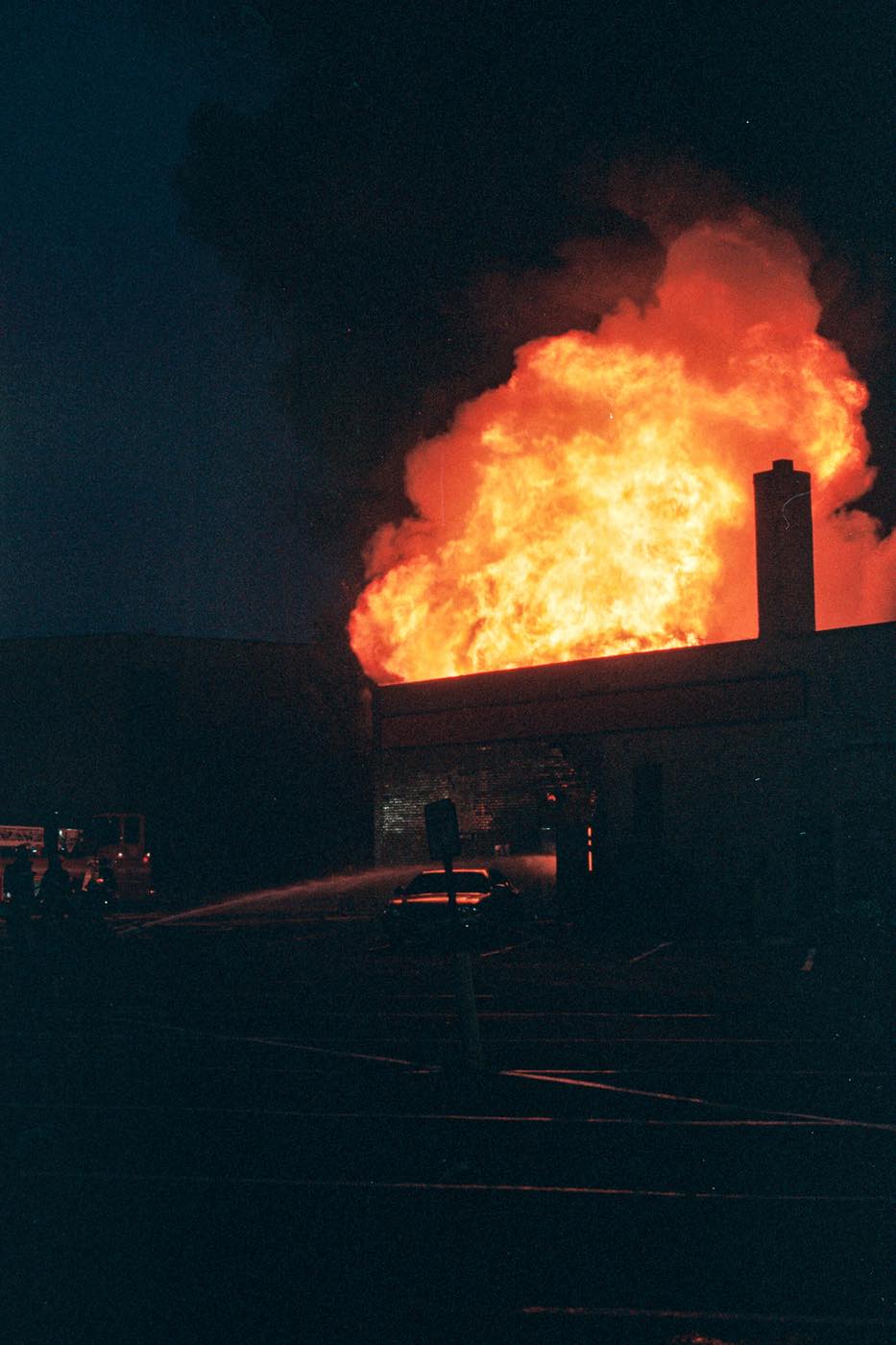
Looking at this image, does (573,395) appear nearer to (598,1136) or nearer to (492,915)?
(492,915)

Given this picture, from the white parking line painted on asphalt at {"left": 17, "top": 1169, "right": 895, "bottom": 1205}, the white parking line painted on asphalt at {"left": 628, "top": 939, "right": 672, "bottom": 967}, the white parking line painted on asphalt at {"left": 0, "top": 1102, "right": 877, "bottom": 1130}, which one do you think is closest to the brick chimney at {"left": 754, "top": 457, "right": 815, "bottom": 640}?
the white parking line painted on asphalt at {"left": 628, "top": 939, "right": 672, "bottom": 967}

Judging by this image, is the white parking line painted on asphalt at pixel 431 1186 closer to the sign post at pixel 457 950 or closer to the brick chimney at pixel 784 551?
the sign post at pixel 457 950

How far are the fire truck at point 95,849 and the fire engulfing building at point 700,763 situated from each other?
8.18m

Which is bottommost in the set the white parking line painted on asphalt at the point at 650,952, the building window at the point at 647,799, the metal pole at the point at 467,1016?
the white parking line painted on asphalt at the point at 650,952

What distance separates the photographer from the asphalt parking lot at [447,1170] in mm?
6652

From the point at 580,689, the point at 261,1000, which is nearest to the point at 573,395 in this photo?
the point at 580,689

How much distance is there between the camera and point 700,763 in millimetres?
38844

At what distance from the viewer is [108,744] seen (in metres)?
54.3

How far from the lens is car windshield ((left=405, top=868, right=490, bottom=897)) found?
98.3ft

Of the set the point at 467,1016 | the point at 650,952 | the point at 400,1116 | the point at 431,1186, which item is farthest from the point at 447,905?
the point at 431,1186

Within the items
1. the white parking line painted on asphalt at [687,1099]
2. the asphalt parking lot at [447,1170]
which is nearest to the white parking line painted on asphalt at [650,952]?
the asphalt parking lot at [447,1170]

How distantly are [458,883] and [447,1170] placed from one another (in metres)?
20.9

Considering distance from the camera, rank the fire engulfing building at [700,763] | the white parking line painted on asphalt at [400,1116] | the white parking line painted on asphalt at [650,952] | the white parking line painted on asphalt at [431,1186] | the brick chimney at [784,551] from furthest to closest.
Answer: the brick chimney at [784,551] → the fire engulfing building at [700,763] → the white parking line painted on asphalt at [650,952] → the white parking line painted on asphalt at [400,1116] → the white parking line painted on asphalt at [431,1186]

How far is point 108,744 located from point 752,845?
26269 mm
